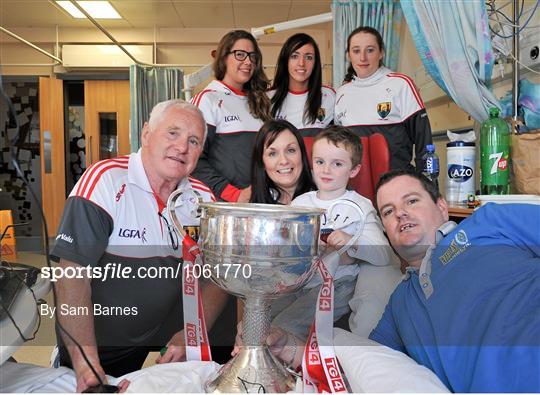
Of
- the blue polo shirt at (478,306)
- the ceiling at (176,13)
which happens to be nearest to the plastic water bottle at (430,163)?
the blue polo shirt at (478,306)

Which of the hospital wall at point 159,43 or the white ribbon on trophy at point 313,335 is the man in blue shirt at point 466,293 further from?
the hospital wall at point 159,43

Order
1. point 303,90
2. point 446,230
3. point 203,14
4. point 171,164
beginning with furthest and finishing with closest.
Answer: point 203,14 < point 303,90 < point 171,164 < point 446,230

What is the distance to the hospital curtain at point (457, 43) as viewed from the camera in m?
1.53

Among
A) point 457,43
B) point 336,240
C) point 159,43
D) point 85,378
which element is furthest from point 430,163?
point 159,43

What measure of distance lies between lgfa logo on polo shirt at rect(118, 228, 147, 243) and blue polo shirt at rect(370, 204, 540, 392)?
566 mm

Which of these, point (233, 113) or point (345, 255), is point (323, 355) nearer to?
point (345, 255)

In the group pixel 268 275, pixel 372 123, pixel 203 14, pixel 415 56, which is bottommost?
pixel 268 275

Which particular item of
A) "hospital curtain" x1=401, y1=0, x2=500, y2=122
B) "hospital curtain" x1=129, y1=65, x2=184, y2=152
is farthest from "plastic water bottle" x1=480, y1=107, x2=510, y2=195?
"hospital curtain" x1=129, y1=65, x2=184, y2=152

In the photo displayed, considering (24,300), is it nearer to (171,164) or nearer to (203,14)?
(171,164)

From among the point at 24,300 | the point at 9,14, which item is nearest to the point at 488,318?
the point at 24,300

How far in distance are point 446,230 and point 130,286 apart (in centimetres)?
73

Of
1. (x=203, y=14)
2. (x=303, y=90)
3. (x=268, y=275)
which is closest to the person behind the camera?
(x=268, y=275)

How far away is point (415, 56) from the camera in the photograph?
321 centimetres

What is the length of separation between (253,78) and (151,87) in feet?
9.67
